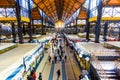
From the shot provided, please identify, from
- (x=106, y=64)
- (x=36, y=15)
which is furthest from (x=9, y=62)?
(x=36, y=15)

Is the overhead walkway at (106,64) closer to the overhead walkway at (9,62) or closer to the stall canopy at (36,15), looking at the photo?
the overhead walkway at (9,62)

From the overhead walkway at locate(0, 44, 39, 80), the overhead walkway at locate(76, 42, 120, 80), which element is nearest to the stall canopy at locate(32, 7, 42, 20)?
the overhead walkway at locate(0, 44, 39, 80)

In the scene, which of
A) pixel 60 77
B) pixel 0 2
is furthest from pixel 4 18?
pixel 60 77

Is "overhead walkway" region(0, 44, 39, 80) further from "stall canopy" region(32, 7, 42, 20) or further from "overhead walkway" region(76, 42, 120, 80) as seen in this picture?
"stall canopy" region(32, 7, 42, 20)

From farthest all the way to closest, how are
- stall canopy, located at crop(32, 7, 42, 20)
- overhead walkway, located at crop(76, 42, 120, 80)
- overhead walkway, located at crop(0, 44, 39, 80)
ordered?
1. stall canopy, located at crop(32, 7, 42, 20)
2. overhead walkway, located at crop(76, 42, 120, 80)
3. overhead walkway, located at crop(0, 44, 39, 80)

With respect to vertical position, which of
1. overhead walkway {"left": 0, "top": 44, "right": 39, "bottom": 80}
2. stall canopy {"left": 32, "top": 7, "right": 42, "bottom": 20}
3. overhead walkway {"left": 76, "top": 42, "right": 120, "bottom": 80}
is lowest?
overhead walkway {"left": 76, "top": 42, "right": 120, "bottom": 80}

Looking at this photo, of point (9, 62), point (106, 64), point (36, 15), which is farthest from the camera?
point (36, 15)

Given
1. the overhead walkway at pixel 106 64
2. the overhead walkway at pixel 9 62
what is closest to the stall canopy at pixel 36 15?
the overhead walkway at pixel 9 62

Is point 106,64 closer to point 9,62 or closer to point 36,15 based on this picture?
point 9,62

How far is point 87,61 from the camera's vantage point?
13.8 m

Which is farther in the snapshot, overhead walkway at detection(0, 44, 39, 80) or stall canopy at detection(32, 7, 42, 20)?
stall canopy at detection(32, 7, 42, 20)

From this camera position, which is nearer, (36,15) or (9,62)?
(9,62)

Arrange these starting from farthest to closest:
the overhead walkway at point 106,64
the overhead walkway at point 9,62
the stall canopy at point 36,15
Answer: the stall canopy at point 36,15 < the overhead walkway at point 106,64 < the overhead walkway at point 9,62

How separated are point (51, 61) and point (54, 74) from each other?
19.4ft
